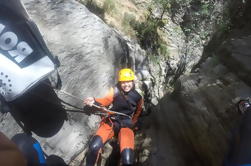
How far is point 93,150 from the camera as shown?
15.5 feet

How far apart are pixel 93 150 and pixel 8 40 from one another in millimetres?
2171

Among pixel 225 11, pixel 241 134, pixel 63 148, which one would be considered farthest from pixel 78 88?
pixel 225 11

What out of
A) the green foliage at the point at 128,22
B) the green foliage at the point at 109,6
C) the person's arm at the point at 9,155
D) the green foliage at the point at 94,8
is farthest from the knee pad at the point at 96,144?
the green foliage at the point at 109,6

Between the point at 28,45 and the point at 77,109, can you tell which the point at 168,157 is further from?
the point at 28,45

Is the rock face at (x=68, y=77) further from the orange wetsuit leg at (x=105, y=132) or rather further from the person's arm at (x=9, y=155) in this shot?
the person's arm at (x=9, y=155)

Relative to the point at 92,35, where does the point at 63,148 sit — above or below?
below

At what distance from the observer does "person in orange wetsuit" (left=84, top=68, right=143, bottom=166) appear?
15.8ft

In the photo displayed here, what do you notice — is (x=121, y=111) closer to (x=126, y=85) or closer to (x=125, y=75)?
(x=126, y=85)

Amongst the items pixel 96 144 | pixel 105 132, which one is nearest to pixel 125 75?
pixel 105 132

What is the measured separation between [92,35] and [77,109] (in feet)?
4.89

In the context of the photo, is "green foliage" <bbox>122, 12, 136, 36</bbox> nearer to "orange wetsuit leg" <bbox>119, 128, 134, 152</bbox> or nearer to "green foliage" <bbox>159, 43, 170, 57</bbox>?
"green foliage" <bbox>159, 43, 170, 57</bbox>

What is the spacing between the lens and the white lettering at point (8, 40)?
3.60 m

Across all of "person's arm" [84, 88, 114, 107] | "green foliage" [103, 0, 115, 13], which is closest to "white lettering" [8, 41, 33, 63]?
"person's arm" [84, 88, 114, 107]

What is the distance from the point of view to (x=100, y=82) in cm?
567
